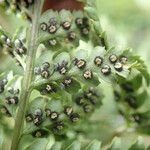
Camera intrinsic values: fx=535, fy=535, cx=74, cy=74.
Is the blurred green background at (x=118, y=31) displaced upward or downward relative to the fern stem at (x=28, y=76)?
downward

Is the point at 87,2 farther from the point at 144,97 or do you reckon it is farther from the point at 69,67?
the point at 144,97

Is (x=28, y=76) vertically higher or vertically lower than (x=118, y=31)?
higher

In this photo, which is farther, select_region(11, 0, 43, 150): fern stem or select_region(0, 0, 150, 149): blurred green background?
select_region(0, 0, 150, 149): blurred green background

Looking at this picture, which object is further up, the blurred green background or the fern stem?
the fern stem

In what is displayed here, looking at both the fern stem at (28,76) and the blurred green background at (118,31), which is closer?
the fern stem at (28,76)
